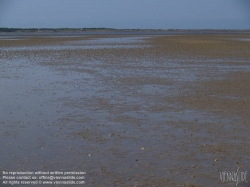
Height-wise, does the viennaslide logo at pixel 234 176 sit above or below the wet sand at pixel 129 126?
below

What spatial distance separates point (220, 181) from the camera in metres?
6.43

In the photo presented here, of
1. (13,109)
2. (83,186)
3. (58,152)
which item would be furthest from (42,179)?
(13,109)

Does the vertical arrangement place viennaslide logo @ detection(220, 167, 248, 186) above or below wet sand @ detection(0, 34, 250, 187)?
below

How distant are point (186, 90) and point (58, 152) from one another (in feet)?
24.4

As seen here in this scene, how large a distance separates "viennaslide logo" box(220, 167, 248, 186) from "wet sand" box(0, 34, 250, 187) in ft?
0.30

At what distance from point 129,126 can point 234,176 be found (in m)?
3.63

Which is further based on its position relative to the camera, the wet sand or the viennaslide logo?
the wet sand

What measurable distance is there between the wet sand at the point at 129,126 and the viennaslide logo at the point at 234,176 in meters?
0.09

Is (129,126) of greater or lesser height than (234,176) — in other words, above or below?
above

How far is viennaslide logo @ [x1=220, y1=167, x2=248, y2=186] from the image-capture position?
643 centimetres

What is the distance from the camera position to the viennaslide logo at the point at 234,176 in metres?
6.43

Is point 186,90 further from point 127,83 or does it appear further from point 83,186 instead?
point 83,186

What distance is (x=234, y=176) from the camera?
6.57 m

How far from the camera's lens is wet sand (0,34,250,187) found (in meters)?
7.05
